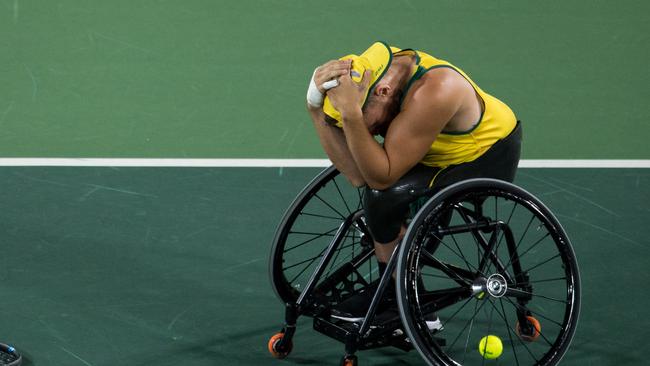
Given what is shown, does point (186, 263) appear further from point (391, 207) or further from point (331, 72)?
point (331, 72)

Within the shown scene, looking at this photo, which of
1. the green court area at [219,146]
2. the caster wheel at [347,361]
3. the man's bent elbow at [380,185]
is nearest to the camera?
the man's bent elbow at [380,185]

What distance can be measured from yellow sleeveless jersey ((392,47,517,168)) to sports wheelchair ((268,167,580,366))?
0.19m

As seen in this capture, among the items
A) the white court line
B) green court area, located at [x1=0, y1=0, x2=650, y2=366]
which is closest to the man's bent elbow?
green court area, located at [x1=0, y1=0, x2=650, y2=366]

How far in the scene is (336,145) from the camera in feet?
15.5

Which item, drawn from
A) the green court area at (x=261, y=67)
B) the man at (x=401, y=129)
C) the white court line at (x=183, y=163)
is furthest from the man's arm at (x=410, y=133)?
the green court area at (x=261, y=67)

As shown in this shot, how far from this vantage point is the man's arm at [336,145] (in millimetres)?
4684

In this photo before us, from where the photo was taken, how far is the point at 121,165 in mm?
6965

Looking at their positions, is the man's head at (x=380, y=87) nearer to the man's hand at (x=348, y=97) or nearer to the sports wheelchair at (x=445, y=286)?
the man's hand at (x=348, y=97)

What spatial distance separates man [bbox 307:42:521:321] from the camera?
14.6 feet

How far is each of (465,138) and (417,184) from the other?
259mm

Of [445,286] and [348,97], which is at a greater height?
[348,97]

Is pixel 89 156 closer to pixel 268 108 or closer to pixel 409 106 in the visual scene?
pixel 268 108

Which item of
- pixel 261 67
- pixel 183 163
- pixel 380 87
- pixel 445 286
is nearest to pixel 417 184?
pixel 380 87

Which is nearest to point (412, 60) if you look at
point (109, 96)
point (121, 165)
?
point (121, 165)
